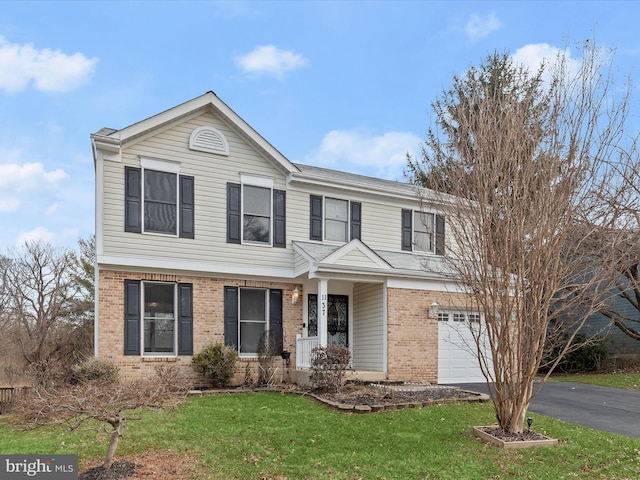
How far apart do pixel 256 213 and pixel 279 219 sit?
69 centimetres

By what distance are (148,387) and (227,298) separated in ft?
26.0

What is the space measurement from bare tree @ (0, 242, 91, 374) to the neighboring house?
26.5 feet

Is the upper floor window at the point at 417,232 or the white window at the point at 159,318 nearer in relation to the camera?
the white window at the point at 159,318

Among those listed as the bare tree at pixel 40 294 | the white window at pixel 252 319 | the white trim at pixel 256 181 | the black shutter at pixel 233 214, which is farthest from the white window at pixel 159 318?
the bare tree at pixel 40 294

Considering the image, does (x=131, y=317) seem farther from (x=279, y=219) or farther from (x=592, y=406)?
(x=592, y=406)

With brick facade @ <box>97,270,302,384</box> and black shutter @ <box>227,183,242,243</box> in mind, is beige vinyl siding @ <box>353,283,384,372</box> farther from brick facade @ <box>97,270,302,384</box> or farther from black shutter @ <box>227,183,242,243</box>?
black shutter @ <box>227,183,242,243</box>

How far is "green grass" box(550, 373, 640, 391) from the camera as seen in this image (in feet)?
48.2

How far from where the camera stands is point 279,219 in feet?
48.1

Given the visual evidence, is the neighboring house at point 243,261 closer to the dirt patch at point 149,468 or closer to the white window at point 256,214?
the white window at point 256,214

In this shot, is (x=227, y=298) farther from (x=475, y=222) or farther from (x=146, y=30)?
(x=475, y=222)

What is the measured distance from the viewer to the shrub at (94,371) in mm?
11102

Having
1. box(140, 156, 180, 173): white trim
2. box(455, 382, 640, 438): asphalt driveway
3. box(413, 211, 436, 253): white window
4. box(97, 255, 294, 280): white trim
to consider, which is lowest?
box(455, 382, 640, 438): asphalt driveway

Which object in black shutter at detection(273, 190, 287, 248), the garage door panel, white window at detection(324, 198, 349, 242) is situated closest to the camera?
black shutter at detection(273, 190, 287, 248)

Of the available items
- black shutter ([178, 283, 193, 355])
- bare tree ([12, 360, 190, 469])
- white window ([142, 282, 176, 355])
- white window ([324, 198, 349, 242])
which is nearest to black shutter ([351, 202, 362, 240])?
white window ([324, 198, 349, 242])
